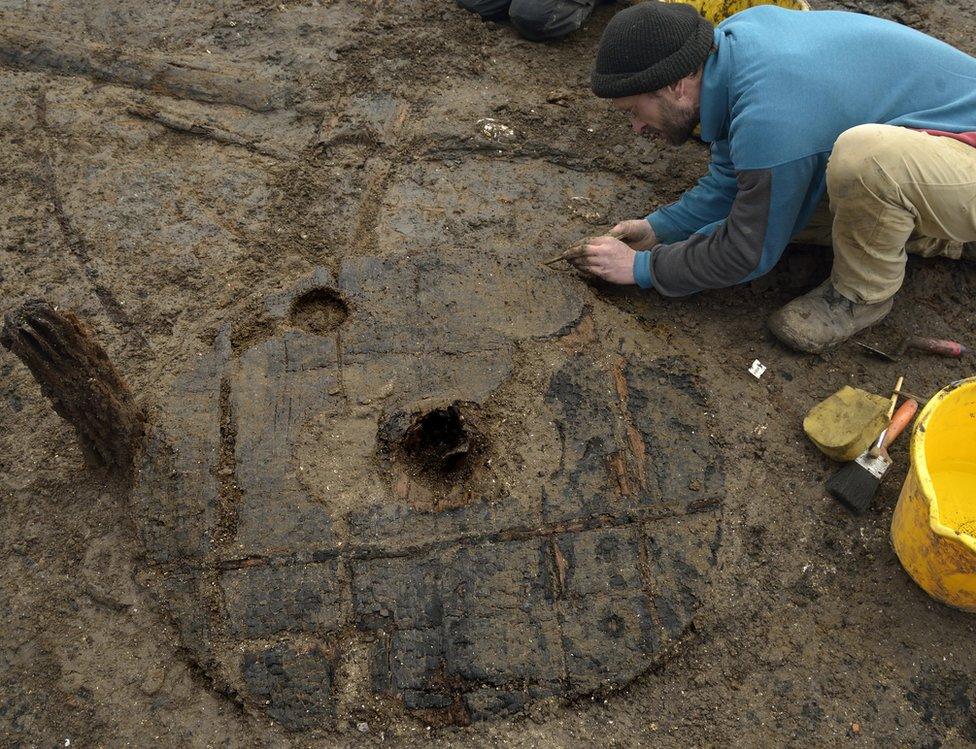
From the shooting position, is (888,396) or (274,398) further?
(888,396)

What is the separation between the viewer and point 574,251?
10.3 ft

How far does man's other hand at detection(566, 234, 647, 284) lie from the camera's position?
311 cm

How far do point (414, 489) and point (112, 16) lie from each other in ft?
10.3

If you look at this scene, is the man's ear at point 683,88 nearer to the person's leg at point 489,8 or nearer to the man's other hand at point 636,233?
the man's other hand at point 636,233

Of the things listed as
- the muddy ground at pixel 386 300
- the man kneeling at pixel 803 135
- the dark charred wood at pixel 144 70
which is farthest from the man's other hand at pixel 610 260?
the dark charred wood at pixel 144 70

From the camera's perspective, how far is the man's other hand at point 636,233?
326cm

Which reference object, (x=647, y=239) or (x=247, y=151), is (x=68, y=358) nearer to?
(x=247, y=151)

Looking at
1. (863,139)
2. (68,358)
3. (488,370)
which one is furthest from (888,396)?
(68,358)

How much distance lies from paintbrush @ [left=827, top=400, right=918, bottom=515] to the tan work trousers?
567mm

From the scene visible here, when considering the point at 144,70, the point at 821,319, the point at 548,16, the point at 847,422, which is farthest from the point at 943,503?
the point at 144,70

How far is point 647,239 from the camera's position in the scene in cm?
332

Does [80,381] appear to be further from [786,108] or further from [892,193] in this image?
[892,193]

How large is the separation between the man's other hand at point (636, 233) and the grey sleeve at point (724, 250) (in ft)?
0.69

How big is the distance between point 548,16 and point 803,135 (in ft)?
5.99
